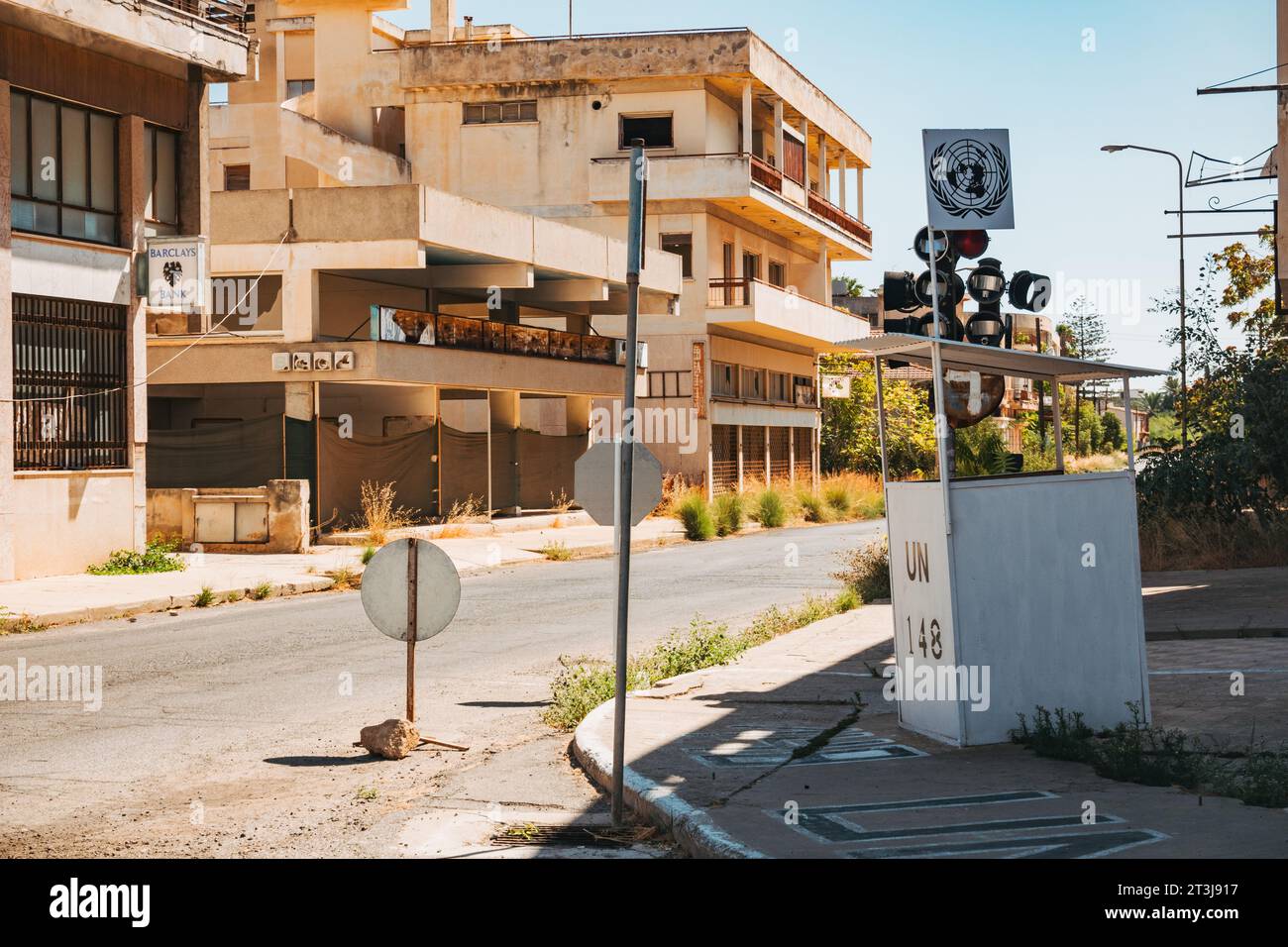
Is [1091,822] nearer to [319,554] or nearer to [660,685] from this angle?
[660,685]

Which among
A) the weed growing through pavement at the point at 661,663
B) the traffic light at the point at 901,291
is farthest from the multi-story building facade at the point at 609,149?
the traffic light at the point at 901,291

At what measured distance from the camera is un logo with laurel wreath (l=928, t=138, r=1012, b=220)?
8.90 meters

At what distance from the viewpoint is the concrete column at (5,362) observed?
20266mm

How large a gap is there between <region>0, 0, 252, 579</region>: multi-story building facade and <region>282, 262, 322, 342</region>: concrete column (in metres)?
4.53

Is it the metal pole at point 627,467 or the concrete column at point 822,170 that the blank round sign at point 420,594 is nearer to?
the metal pole at point 627,467

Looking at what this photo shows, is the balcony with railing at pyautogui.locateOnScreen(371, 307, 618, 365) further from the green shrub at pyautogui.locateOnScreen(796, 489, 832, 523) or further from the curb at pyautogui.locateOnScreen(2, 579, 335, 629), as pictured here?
the curb at pyautogui.locateOnScreen(2, 579, 335, 629)

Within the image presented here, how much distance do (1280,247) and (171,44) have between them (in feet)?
60.3

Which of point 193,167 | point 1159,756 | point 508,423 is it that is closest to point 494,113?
point 508,423

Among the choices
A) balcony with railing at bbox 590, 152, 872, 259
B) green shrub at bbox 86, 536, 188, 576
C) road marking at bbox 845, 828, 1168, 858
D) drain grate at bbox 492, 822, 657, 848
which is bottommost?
drain grate at bbox 492, 822, 657, 848

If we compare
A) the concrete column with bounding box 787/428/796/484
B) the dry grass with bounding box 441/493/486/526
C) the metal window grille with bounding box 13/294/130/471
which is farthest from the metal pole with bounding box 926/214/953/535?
the concrete column with bounding box 787/428/796/484

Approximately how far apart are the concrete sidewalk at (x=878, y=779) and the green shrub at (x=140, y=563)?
13.4 m

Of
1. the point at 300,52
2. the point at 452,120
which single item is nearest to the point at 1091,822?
the point at 452,120

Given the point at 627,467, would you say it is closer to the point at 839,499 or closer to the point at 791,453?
the point at 839,499

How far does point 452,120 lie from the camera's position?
4806 cm
